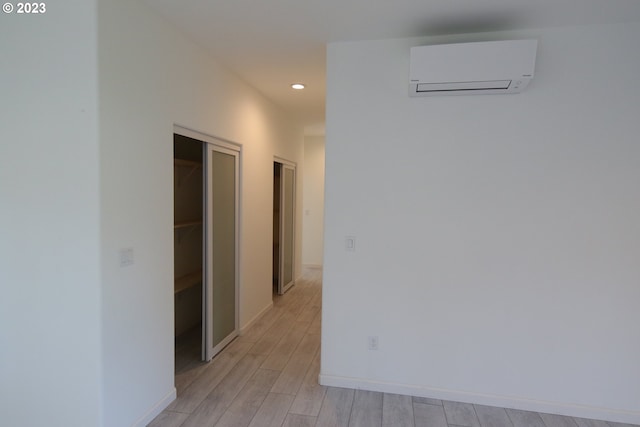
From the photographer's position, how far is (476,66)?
221 centimetres

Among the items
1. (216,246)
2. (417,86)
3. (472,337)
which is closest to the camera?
(417,86)

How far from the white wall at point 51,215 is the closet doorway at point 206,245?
0.81m

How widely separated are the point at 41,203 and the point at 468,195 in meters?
2.65

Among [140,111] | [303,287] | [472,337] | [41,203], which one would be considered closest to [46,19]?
[140,111]

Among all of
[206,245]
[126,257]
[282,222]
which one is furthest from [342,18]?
[282,222]

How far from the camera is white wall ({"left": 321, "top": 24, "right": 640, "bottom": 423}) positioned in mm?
2363

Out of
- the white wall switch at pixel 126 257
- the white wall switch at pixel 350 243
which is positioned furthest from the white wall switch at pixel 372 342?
the white wall switch at pixel 126 257

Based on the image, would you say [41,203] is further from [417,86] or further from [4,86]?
[417,86]

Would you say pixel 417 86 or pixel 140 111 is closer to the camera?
pixel 140 111

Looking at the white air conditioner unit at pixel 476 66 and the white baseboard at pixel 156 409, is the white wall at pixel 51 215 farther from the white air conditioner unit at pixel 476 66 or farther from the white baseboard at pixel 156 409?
the white air conditioner unit at pixel 476 66

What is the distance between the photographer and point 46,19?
1859 millimetres

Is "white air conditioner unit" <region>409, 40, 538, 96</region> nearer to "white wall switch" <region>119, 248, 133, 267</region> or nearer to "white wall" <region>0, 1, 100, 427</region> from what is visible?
"white wall" <region>0, 1, 100, 427</region>

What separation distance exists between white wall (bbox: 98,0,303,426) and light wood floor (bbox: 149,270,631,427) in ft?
1.05

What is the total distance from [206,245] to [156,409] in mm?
1287
